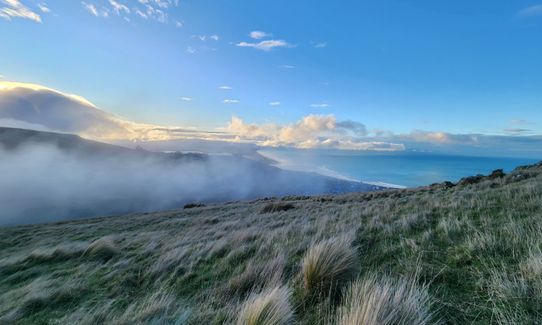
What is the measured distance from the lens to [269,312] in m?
2.70

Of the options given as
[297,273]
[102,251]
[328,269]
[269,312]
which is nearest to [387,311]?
[269,312]

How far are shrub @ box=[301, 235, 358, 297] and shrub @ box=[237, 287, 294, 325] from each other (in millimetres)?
637

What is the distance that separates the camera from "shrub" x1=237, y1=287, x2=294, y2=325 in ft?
8.63

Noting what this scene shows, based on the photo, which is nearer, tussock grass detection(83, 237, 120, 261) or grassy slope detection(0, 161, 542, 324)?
grassy slope detection(0, 161, 542, 324)

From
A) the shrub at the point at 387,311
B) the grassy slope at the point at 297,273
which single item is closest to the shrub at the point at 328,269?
the grassy slope at the point at 297,273

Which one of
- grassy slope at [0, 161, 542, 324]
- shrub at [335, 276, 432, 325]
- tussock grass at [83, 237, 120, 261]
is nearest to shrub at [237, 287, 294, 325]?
grassy slope at [0, 161, 542, 324]

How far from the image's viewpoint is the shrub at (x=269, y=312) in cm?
263

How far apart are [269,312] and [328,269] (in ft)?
4.15

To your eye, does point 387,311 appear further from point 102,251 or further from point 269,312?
point 102,251

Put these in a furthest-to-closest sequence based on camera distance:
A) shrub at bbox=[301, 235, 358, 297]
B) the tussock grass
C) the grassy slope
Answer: the tussock grass
shrub at bbox=[301, 235, 358, 297]
the grassy slope

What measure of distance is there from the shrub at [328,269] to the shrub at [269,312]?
64 centimetres

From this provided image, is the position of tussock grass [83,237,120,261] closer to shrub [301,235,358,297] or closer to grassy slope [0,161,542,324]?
grassy slope [0,161,542,324]

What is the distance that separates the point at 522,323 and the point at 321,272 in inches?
76.5

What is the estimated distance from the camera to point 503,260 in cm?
360
